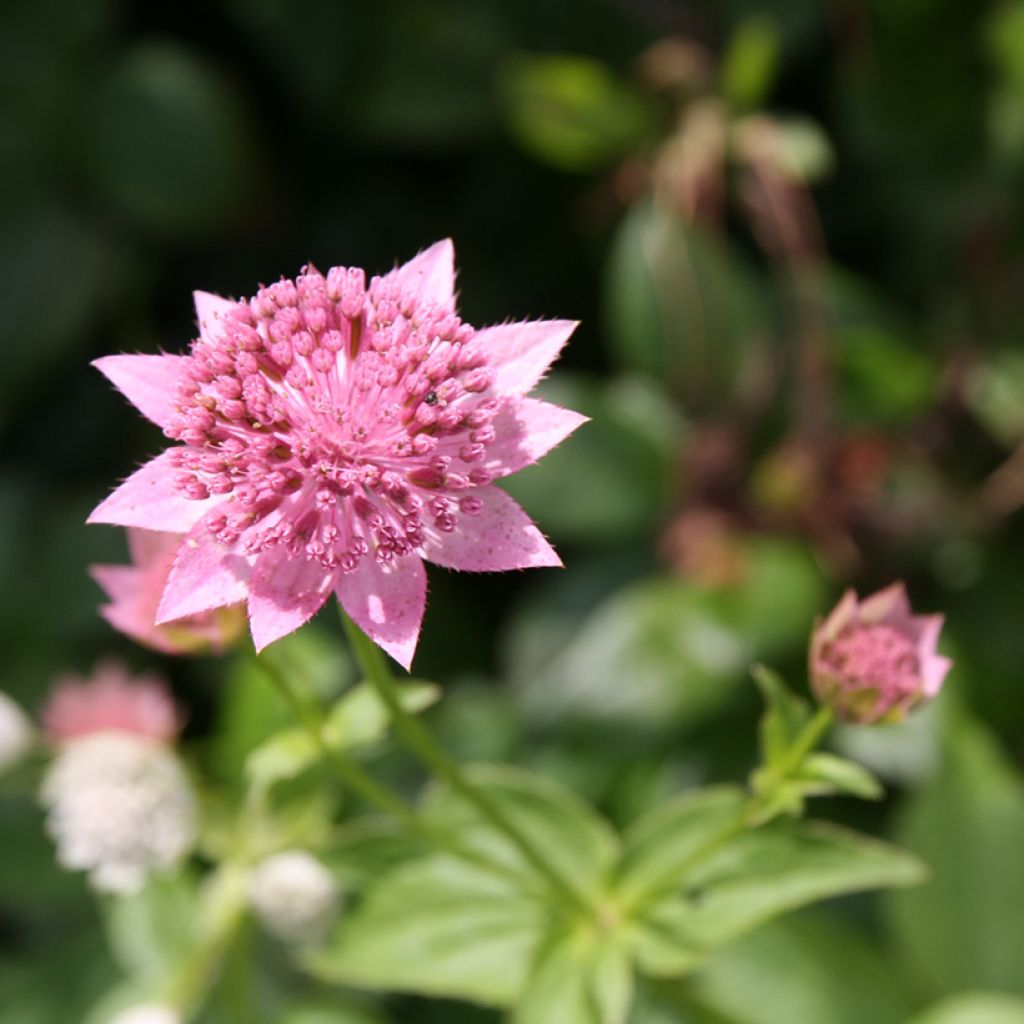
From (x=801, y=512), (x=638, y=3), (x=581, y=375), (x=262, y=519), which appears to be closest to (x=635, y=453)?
(x=801, y=512)

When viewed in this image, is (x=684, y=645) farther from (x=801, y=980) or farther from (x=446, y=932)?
(x=446, y=932)

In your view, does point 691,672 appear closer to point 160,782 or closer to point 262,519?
point 160,782

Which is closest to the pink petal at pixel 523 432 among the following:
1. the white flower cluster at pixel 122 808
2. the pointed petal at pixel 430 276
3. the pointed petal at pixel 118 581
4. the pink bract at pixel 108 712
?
the pointed petal at pixel 430 276

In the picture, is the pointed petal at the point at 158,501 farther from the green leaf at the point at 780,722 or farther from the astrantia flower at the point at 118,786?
the astrantia flower at the point at 118,786

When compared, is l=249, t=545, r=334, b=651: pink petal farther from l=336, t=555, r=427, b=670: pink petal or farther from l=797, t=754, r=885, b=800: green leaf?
l=797, t=754, r=885, b=800: green leaf

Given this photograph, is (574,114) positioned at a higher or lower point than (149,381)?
higher

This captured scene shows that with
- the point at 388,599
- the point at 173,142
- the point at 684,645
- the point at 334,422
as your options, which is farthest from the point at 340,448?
the point at 173,142
